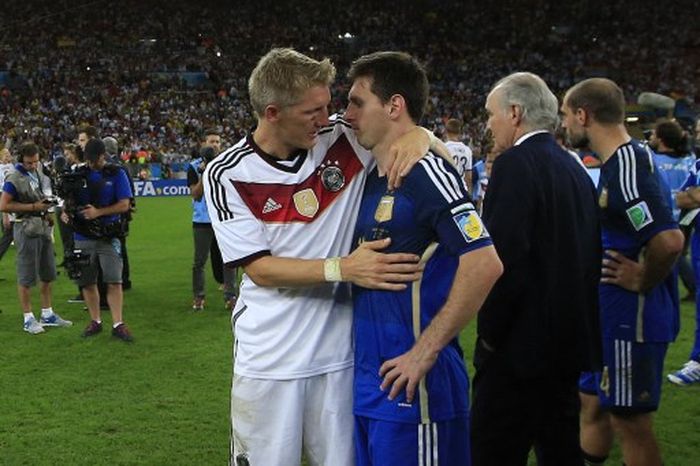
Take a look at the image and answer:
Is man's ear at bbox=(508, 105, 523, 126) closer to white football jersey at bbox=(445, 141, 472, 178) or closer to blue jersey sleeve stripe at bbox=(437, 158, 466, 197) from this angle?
blue jersey sleeve stripe at bbox=(437, 158, 466, 197)

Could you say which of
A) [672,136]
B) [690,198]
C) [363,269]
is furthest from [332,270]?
[672,136]

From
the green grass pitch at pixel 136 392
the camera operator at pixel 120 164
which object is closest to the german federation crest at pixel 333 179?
the green grass pitch at pixel 136 392

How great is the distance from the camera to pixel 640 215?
151 inches

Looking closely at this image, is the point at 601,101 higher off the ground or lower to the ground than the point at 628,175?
higher

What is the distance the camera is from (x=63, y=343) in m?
8.41

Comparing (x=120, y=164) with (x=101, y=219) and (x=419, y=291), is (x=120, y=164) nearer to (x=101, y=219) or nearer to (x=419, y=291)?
(x=101, y=219)

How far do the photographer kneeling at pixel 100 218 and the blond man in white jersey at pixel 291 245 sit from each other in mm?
5373

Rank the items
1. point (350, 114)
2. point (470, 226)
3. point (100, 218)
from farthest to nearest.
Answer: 1. point (100, 218)
2. point (350, 114)
3. point (470, 226)

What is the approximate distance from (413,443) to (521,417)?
88cm

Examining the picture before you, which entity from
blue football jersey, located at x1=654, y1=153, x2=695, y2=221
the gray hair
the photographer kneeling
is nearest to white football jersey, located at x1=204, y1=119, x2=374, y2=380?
the gray hair

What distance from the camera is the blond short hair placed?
2973 millimetres

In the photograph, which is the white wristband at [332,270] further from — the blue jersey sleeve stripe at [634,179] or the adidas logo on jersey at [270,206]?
the blue jersey sleeve stripe at [634,179]

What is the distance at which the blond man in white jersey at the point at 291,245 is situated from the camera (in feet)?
9.82

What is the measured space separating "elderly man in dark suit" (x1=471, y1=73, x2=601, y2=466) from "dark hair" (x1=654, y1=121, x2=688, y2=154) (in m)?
5.58
